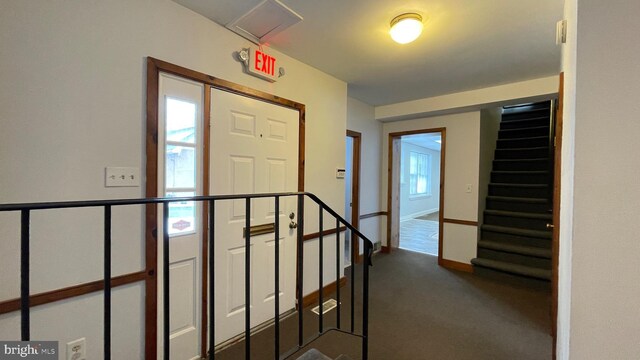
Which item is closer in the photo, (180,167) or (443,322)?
(180,167)


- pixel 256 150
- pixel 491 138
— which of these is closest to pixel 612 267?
pixel 256 150

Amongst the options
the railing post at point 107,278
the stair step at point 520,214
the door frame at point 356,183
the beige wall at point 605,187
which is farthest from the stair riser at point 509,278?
the railing post at point 107,278

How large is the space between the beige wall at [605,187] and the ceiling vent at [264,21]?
151cm

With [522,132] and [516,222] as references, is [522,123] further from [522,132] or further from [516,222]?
[516,222]

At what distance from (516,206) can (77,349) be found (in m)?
4.88

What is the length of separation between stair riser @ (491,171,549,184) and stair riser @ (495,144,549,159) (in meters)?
0.41

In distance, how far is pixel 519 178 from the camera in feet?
13.4

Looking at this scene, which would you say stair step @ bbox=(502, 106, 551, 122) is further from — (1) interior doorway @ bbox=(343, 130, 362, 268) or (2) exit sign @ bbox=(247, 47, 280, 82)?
(2) exit sign @ bbox=(247, 47, 280, 82)

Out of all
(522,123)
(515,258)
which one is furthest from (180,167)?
(522,123)

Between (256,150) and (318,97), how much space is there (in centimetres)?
103

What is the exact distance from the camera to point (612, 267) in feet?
2.55

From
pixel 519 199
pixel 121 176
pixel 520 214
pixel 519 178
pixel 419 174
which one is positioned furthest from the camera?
pixel 419 174

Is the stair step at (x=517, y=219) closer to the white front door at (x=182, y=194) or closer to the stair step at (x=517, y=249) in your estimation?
the stair step at (x=517, y=249)

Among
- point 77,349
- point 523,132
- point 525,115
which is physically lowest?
point 77,349
